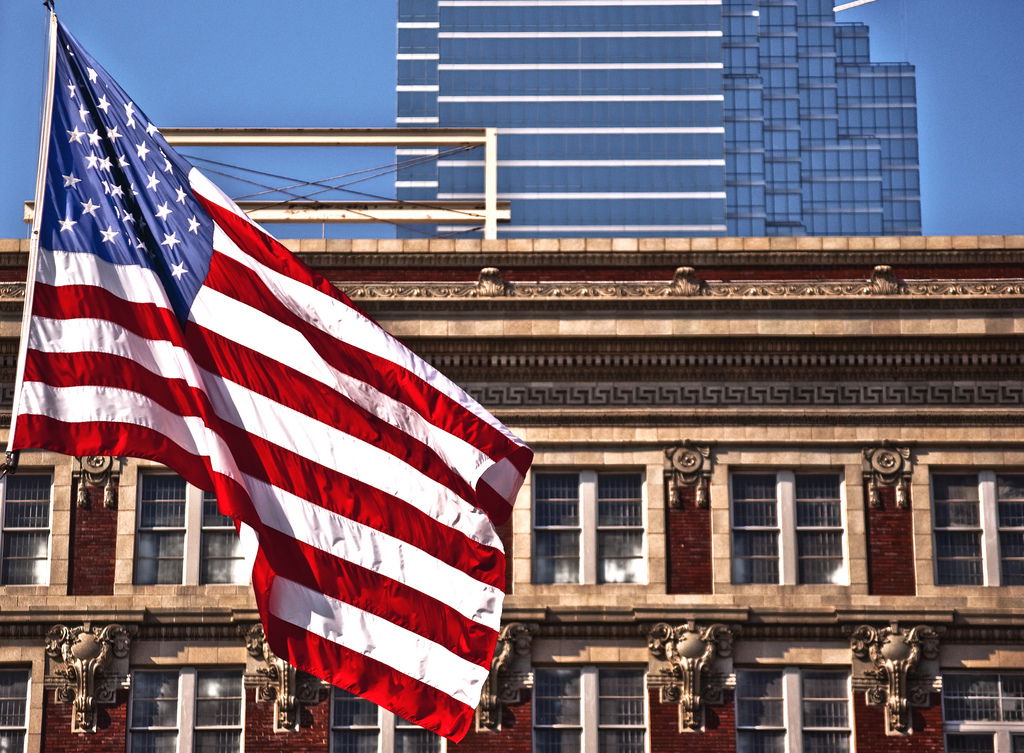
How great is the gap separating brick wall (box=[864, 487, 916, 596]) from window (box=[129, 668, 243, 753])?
35.6 feet

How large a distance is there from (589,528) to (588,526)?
0.12ft

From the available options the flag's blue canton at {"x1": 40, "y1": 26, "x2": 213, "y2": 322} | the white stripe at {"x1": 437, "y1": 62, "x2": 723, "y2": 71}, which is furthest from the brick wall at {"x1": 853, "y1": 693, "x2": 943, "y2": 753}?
the white stripe at {"x1": 437, "y1": 62, "x2": 723, "y2": 71}

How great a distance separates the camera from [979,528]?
32.6 meters

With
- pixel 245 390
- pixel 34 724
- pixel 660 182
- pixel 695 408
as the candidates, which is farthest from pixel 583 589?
pixel 660 182

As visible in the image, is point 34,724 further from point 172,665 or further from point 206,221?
point 206,221

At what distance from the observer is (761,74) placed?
618 ft

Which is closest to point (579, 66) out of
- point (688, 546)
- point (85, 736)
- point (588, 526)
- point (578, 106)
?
point (578, 106)

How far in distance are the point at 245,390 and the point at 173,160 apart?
2.70 metres

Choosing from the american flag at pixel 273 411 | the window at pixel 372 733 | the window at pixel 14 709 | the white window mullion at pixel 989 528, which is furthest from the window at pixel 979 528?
the window at pixel 14 709

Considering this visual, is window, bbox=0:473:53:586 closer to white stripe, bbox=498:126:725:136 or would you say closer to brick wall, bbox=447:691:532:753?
brick wall, bbox=447:691:532:753

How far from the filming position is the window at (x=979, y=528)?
A: 3241 cm

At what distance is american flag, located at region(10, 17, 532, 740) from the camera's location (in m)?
19.9

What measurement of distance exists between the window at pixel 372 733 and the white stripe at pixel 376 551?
34.5ft

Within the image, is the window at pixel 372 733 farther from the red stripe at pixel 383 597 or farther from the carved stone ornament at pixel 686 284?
the red stripe at pixel 383 597
